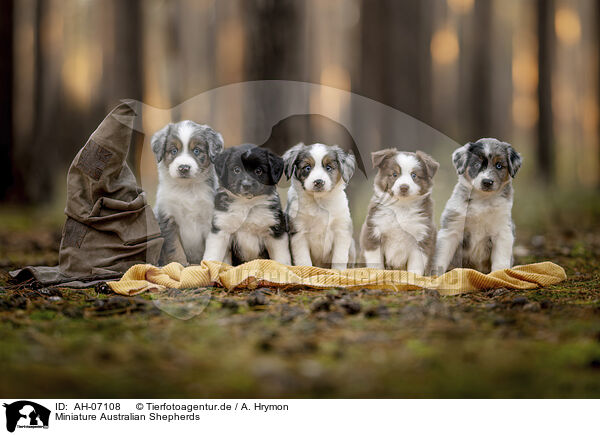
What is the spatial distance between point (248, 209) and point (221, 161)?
0.50m

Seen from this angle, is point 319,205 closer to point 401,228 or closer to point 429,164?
point 401,228

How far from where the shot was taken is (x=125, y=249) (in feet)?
17.7

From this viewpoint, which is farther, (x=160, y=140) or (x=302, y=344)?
(x=160, y=140)

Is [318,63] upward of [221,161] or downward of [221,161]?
upward

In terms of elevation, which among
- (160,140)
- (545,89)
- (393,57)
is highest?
(393,57)

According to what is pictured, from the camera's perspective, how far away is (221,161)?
206 inches

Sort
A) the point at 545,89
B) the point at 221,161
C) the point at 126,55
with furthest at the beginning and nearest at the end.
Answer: the point at 545,89 → the point at 126,55 → the point at 221,161

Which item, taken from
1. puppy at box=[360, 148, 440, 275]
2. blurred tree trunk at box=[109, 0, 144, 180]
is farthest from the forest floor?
blurred tree trunk at box=[109, 0, 144, 180]

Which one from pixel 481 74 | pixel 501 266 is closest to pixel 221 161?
pixel 501 266

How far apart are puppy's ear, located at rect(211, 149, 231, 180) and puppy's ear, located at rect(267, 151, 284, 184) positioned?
1.23 feet

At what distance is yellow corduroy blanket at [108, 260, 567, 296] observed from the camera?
4.81 metres

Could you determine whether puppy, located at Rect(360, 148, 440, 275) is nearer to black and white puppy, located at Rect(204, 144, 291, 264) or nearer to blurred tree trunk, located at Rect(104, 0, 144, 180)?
black and white puppy, located at Rect(204, 144, 291, 264)
